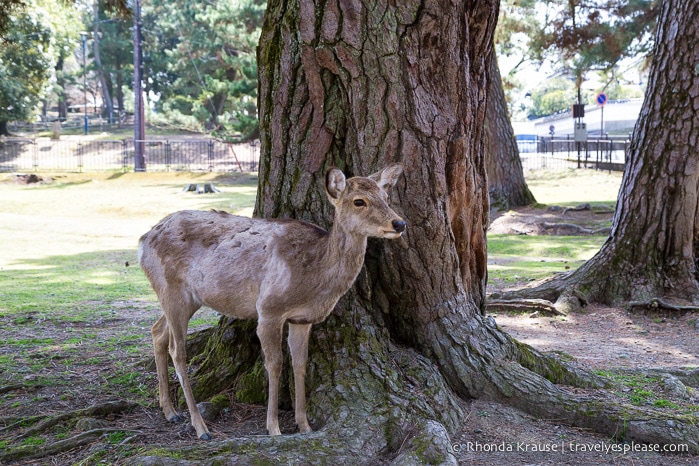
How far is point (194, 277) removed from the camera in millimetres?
5023

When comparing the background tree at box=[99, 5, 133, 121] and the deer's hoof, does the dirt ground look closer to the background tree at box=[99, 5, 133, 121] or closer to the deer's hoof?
the deer's hoof

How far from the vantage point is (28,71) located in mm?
43531

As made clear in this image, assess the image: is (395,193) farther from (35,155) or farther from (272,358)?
(35,155)

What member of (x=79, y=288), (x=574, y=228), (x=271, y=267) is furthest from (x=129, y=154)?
(x=271, y=267)

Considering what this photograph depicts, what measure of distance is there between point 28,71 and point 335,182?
1724 inches

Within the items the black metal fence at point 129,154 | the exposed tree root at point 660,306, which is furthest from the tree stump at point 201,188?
the exposed tree root at point 660,306

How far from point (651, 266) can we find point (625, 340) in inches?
61.8

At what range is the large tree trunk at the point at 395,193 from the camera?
5.07 meters

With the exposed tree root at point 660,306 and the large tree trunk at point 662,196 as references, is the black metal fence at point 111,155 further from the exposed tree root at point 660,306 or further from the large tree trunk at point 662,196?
the exposed tree root at point 660,306

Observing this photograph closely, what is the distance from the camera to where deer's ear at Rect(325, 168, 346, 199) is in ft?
14.8

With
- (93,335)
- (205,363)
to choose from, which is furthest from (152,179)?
(205,363)

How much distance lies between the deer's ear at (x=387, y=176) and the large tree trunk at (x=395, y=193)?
374 millimetres

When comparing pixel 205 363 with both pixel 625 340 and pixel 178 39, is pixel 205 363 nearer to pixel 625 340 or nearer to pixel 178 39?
pixel 625 340

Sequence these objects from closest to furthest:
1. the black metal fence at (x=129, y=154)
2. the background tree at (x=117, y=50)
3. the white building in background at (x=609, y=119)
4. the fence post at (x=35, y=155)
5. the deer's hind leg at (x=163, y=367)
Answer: the deer's hind leg at (x=163, y=367) < the black metal fence at (x=129, y=154) < the fence post at (x=35, y=155) < the background tree at (x=117, y=50) < the white building in background at (x=609, y=119)
